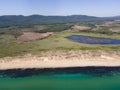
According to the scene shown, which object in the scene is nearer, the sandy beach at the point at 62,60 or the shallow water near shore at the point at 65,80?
the shallow water near shore at the point at 65,80

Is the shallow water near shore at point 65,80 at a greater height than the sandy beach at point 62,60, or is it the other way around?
the sandy beach at point 62,60

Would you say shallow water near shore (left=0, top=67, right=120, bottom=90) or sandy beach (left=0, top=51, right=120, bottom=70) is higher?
sandy beach (left=0, top=51, right=120, bottom=70)

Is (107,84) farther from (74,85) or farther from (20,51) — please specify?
(20,51)

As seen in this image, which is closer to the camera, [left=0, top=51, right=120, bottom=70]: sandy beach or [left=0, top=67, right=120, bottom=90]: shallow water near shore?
[left=0, top=67, right=120, bottom=90]: shallow water near shore

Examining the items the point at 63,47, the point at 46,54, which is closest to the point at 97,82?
the point at 46,54
